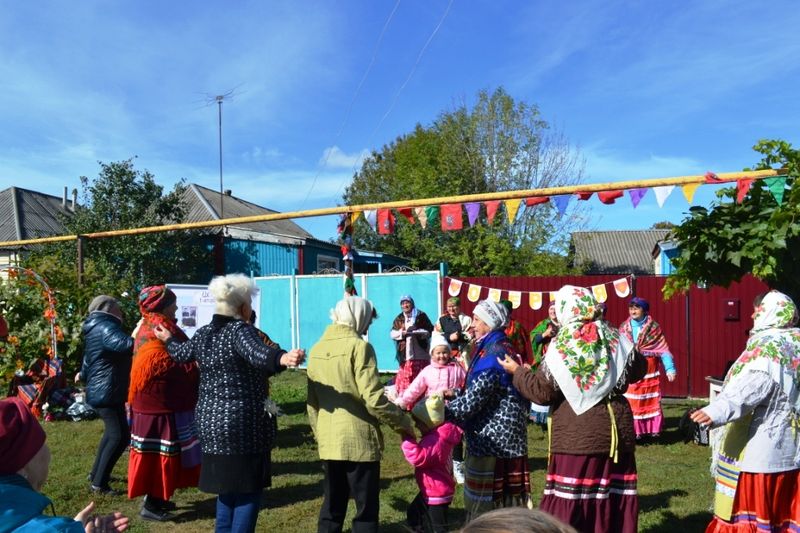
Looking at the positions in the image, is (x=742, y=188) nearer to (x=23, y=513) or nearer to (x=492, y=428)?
(x=492, y=428)

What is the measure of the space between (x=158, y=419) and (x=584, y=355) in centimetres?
334

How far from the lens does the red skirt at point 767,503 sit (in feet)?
11.7

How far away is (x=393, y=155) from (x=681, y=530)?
31187 mm

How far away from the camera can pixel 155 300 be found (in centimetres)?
472

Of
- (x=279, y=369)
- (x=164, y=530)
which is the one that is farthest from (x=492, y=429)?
(x=164, y=530)

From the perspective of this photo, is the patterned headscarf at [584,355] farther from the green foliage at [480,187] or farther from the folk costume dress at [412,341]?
the green foliage at [480,187]

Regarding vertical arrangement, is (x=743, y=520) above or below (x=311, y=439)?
above

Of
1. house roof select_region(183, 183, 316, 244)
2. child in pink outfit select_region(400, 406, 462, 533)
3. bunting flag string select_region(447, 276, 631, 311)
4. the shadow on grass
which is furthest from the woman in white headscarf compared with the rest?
house roof select_region(183, 183, 316, 244)

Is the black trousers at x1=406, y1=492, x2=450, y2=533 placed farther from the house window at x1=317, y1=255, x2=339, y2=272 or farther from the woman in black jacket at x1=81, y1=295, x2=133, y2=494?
the house window at x1=317, y1=255, x2=339, y2=272

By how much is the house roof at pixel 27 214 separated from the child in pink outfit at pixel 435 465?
2025 cm

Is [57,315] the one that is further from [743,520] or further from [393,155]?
[393,155]

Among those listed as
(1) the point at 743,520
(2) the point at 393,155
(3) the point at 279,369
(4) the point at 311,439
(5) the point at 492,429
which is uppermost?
(2) the point at 393,155

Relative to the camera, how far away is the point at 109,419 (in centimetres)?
527

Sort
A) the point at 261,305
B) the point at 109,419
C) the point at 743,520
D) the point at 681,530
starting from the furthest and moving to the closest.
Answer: the point at 261,305
the point at 109,419
the point at 681,530
the point at 743,520
